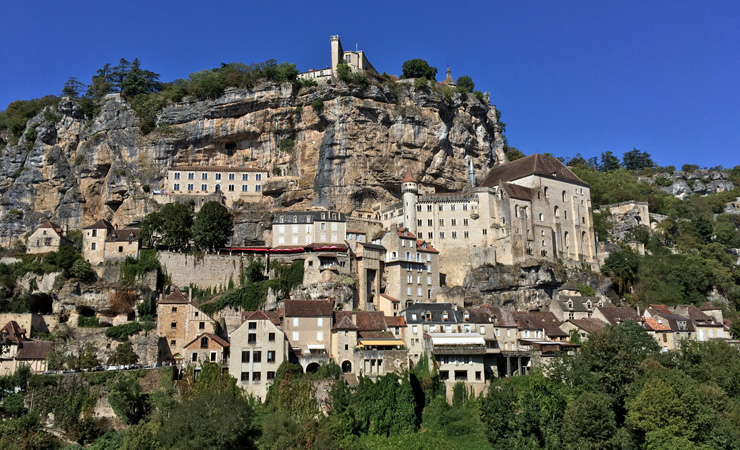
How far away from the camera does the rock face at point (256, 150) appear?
246 ft

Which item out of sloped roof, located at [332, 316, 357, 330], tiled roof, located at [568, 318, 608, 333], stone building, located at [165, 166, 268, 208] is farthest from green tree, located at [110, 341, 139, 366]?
tiled roof, located at [568, 318, 608, 333]

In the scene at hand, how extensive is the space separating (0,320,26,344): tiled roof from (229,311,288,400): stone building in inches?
665

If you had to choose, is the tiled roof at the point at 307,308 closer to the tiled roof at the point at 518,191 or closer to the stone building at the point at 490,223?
the stone building at the point at 490,223

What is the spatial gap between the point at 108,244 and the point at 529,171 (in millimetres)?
46695

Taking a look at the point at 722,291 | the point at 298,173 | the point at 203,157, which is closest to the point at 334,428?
the point at 298,173

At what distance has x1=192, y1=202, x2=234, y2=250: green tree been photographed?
212ft

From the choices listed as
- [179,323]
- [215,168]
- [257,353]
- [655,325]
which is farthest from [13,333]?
[655,325]

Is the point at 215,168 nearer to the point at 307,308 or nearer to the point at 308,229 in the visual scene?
the point at 308,229

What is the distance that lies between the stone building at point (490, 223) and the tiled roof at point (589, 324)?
11.0 m

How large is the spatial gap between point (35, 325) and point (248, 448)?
82.3 feet

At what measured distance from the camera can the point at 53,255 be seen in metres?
60.6

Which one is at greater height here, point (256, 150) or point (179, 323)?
point (256, 150)

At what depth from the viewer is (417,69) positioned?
84938mm

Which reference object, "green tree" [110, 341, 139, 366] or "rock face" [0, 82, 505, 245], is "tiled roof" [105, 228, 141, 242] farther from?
"green tree" [110, 341, 139, 366]
